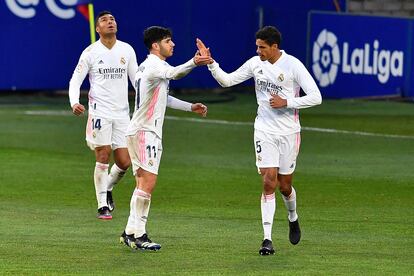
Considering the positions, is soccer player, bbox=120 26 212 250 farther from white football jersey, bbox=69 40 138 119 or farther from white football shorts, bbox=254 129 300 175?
white football jersey, bbox=69 40 138 119

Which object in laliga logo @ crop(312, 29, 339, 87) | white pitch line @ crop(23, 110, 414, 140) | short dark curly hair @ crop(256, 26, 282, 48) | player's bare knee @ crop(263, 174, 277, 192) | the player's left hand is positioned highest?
short dark curly hair @ crop(256, 26, 282, 48)

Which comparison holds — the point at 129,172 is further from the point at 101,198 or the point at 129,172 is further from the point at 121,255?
the point at 121,255

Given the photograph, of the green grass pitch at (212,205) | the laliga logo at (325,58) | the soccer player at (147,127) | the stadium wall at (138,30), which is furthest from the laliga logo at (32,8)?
the soccer player at (147,127)

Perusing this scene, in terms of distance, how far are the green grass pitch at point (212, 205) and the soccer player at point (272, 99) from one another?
0.72m

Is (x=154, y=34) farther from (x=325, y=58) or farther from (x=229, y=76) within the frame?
(x=325, y=58)

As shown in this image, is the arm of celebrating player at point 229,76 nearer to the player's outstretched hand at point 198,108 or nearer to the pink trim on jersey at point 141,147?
the player's outstretched hand at point 198,108

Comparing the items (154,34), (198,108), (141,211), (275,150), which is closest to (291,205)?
(275,150)

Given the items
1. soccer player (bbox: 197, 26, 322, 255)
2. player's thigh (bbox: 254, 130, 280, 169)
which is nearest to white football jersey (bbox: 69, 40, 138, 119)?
soccer player (bbox: 197, 26, 322, 255)

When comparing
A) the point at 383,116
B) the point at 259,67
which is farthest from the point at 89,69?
the point at 383,116

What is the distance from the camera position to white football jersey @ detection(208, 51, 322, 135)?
12547mm

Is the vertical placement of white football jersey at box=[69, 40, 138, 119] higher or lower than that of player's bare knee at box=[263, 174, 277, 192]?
higher

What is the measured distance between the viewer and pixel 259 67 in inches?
497

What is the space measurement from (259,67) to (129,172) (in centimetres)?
733

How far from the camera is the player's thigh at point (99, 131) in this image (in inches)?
606
